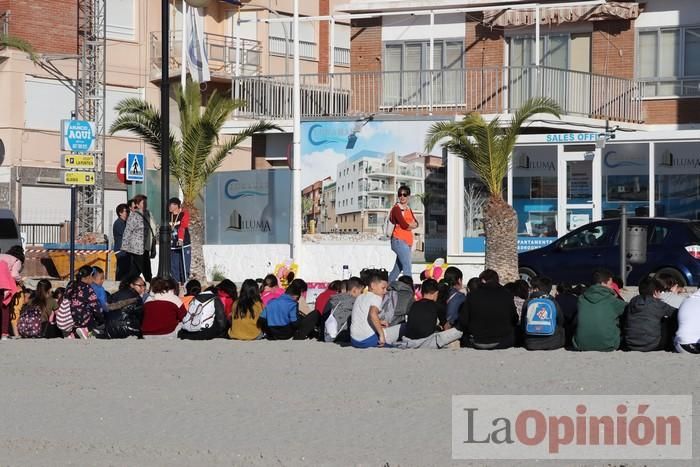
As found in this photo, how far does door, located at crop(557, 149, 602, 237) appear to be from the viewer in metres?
29.9

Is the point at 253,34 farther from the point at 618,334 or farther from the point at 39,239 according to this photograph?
the point at 618,334

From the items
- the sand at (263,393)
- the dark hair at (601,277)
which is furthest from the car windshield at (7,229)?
the dark hair at (601,277)

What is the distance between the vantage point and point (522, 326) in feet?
51.5

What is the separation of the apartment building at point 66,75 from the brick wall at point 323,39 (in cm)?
229

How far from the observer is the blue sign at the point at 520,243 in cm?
3023

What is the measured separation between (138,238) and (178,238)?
1.33 meters

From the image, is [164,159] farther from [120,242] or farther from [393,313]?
[393,313]

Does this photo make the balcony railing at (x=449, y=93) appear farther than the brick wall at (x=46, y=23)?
No

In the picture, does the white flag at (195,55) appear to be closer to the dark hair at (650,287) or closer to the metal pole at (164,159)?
the metal pole at (164,159)

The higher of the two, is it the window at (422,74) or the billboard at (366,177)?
the window at (422,74)

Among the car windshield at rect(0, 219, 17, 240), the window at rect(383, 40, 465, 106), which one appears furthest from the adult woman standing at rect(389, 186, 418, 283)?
the car windshield at rect(0, 219, 17, 240)

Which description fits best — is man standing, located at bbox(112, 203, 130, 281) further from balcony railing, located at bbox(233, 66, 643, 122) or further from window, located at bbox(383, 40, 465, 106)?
window, located at bbox(383, 40, 465, 106)

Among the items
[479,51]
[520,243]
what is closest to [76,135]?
[520,243]

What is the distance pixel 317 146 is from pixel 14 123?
1728 cm
